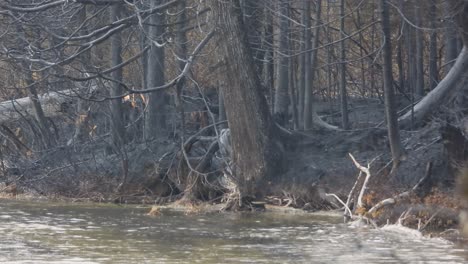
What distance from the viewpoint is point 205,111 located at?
2723 cm

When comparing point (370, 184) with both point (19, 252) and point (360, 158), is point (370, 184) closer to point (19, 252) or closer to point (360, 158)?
point (360, 158)

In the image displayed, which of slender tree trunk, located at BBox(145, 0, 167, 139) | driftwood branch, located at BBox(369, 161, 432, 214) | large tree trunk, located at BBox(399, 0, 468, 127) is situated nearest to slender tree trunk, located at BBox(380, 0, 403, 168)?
driftwood branch, located at BBox(369, 161, 432, 214)

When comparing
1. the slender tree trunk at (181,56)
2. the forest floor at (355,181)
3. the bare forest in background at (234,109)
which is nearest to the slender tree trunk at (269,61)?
the bare forest in background at (234,109)

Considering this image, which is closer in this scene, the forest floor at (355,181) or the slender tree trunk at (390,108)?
the forest floor at (355,181)

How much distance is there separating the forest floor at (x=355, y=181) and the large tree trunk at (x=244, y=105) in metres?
0.50

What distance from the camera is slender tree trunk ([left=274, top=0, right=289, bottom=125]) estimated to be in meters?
25.8

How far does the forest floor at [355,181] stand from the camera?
18219mm

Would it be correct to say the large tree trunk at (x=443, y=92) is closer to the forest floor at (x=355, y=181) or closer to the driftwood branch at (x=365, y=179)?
the forest floor at (x=355, y=181)

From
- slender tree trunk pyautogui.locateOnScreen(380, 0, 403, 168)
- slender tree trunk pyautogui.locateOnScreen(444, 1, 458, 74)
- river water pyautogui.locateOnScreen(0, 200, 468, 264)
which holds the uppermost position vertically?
slender tree trunk pyautogui.locateOnScreen(444, 1, 458, 74)

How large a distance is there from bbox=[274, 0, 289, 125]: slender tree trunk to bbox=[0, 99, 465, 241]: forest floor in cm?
159

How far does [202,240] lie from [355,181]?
4779 millimetres

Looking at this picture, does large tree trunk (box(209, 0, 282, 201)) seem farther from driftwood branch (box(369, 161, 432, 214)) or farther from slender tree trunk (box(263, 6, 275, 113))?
driftwood branch (box(369, 161, 432, 214))

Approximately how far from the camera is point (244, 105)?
888 inches

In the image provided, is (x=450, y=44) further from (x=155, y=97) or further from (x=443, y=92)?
(x=155, y=97)
